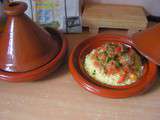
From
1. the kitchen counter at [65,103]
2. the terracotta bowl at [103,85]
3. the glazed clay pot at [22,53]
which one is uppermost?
the glazed clay pot at [22,53]

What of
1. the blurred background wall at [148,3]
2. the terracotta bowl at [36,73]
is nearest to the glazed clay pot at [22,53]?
the terracotta bowl at [36,73]

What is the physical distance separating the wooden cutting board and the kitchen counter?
0.25 m

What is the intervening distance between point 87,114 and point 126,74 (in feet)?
0.51

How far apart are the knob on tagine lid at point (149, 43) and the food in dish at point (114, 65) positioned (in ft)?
0.09

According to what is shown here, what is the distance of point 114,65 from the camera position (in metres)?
0.65

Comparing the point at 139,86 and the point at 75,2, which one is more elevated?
the point at 75,2

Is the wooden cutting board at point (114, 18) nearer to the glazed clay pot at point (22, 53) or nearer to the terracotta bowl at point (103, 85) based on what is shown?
the terracotta bowl at point (103, 85)

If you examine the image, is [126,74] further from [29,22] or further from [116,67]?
[29,22]

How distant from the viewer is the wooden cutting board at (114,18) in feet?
2.84

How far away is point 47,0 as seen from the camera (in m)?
0.84

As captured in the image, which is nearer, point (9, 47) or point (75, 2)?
point (9, 47)

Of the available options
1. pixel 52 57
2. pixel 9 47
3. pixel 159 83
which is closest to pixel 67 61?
pixel 52 57

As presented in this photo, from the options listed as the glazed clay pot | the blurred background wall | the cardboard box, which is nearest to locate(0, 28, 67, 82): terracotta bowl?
the glazed clay pot

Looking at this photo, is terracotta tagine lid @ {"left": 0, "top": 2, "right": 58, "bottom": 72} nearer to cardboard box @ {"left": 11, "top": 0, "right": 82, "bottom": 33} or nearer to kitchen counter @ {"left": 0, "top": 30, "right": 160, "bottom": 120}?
kitchen counter @ {"left": 0, "top": 30, "right": 160, "bottom": 120}
